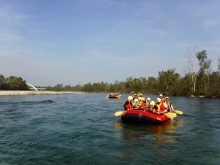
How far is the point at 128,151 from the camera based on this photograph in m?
9.31

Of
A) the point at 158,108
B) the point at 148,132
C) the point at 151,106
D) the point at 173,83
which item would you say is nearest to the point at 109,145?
the point at 148,132

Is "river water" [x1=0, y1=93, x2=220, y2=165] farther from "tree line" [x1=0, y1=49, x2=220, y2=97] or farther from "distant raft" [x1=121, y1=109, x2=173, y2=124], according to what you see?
"tree line" [x1=0, y1=49, x2=220, y2=97]

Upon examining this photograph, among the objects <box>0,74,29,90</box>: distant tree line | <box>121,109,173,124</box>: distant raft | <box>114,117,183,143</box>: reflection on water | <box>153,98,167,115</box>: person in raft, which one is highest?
<box>0,74,29,90</box>: distant tree line

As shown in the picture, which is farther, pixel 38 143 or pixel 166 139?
pixel 166 139

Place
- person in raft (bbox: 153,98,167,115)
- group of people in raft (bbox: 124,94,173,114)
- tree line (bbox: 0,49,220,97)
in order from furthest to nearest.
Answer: tree line (bbox: 0,49,220,97) → group of people in raft (bbox: 124,94,173,114) → person in raft (bbox: 153,98,167,115)

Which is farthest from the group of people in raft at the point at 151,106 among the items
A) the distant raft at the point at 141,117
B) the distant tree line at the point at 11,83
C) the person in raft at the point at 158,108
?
the distant tree line at the point at 11,83

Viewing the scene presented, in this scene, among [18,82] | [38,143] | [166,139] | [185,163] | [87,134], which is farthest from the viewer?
[18,82]

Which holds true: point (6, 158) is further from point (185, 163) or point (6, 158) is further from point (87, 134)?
point (185, 163)

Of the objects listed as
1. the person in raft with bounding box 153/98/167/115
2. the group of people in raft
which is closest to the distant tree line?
the group of people in raft

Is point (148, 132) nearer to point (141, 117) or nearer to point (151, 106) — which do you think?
point (141, 117)

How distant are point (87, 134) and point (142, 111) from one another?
424cm

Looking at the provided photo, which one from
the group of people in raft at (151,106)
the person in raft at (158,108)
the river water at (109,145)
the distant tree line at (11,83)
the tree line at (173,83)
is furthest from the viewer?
the distant tree line at (11,83)

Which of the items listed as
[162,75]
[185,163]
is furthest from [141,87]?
[185,163]

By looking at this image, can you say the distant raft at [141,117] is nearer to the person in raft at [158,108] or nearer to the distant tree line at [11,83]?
the person in raft at [158,108]
